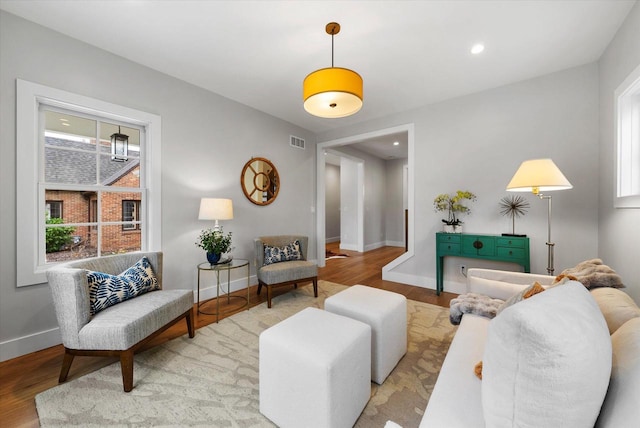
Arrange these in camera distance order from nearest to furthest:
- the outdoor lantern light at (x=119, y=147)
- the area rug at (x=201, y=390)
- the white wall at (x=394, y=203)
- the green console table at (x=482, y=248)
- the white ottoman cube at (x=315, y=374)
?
the white ottoman cube at (x=315, y=374)
the area rug at (x=201, y=390)
the outdoor lantern light at (x=119, y=147)
the green console table at (x=482, y=248)
the white wall at (x=394, y=203)

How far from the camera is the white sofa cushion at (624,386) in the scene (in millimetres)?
599

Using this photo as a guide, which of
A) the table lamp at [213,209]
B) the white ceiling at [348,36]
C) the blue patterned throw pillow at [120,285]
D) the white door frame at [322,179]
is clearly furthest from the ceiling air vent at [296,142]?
the blue patterned throw pillow at [120,285]

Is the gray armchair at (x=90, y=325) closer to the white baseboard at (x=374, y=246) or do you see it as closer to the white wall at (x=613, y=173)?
the white wall at (x=613, y=173)

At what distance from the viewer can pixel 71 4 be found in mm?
1940

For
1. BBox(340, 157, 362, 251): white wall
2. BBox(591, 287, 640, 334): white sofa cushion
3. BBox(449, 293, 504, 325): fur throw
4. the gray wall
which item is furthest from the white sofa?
the gray wall

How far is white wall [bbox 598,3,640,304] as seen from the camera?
6.19 feet

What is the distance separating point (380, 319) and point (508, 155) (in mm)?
2877

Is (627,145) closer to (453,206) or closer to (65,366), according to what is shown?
(453,206)

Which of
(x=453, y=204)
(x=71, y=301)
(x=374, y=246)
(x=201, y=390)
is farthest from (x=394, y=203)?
(x=71, y=301)

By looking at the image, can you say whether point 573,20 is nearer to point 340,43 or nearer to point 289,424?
point 340,43

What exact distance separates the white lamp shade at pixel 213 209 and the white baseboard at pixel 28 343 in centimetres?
158

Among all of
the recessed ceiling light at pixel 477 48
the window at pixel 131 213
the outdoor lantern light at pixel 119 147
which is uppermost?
the recessed ceiling light at pixel 477 48

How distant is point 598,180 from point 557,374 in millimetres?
3289

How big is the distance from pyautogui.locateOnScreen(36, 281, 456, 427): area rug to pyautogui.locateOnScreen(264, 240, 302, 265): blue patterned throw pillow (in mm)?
1148
